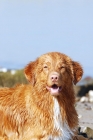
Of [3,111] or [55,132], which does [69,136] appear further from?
[3,111]

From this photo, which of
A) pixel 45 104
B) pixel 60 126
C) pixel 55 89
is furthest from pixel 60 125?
pixel 55 89

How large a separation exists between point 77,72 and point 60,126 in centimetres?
111

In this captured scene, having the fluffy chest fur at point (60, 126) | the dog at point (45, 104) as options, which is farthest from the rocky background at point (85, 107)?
the dog at point (45, 104)

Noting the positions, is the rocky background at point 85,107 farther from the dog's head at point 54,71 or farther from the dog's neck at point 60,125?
the dog's head at point 54,71

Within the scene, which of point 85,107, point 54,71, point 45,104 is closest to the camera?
point 54,71

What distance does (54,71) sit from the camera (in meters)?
13.7

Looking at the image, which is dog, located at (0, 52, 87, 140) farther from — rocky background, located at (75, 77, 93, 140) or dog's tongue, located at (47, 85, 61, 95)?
rocky background, located at (75, 77, 93, 140)

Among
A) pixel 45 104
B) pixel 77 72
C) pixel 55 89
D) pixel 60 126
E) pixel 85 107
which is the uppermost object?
pixel 77 72

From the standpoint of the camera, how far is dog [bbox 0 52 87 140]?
546 inches

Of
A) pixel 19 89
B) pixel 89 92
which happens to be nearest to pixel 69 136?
pixel 19 89

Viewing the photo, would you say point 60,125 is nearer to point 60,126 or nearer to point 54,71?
point 60,126

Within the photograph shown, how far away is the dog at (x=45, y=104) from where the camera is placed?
546 inches

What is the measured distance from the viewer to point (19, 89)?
14844 millimetres

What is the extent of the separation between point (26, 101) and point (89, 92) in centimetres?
1545
